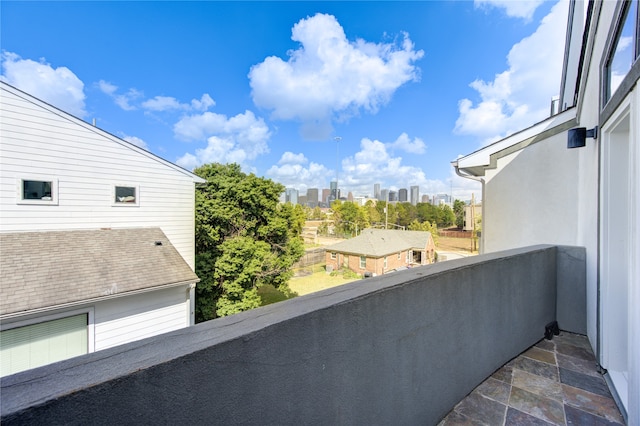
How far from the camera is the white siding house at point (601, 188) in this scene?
169 centimetres

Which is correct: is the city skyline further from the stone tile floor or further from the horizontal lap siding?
the stone tile floor

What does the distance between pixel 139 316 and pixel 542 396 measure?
24.8 feet

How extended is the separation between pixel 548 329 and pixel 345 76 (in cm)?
1321

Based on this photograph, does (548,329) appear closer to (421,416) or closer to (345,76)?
(421,416)

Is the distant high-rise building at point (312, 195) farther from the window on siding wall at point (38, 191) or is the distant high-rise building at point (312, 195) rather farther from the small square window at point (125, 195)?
the window on siding wall at point (38, 191)

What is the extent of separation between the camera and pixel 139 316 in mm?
6344

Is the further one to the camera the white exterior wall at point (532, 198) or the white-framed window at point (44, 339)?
the white-framed window at point (44, 339)

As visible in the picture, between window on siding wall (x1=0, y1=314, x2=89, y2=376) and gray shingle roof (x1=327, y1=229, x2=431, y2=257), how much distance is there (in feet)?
55.4

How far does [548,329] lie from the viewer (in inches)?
117

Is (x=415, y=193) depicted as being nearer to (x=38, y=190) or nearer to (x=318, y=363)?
(x=38, y=190)

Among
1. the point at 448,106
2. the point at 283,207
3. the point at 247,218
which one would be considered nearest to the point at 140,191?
the point at 247,218

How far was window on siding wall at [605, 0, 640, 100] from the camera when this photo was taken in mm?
1761

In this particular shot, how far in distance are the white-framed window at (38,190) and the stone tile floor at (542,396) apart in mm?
8717

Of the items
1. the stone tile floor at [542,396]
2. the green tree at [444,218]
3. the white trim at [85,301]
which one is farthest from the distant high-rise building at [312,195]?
the stone tile floor at [542,396]
